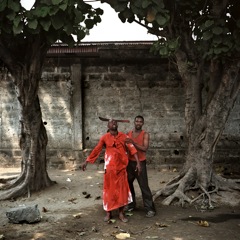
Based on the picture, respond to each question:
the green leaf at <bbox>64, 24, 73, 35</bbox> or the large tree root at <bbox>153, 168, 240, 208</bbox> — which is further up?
the green leaf at <bbox>64, 24, 73, 35</bbox>

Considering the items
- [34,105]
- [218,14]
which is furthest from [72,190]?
[218,14]

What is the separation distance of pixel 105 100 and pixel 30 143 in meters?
3.01

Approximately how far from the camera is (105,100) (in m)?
9.78

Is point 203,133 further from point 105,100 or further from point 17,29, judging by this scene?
point 17,29

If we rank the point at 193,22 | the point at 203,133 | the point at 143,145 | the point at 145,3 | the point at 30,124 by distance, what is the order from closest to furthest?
the point at 145,3
the point at 143,145
the point at 193,22
the point at 203,133
the point at 30,124

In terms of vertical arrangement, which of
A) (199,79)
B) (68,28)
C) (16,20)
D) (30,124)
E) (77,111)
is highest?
(16,20)

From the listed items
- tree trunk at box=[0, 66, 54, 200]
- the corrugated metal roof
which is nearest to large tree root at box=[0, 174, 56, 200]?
tree trunk at box=[0, 66, 54, 200]

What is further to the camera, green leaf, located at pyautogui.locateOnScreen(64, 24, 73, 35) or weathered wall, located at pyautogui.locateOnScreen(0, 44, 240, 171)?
weathered wall, located at pyautogui.locateOnScreen(0, 44, 240, 171)

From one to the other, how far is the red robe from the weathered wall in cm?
414

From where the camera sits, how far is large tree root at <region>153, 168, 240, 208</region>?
21.4 feet

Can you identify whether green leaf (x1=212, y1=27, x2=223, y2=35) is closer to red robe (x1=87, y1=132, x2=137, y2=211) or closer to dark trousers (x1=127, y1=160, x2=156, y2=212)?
red robe (x1=87, y1=132, x2=137, y2=211)

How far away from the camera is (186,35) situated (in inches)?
269

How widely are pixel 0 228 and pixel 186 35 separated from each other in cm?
471

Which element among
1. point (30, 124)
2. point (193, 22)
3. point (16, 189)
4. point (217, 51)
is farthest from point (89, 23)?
point (16, 189)
